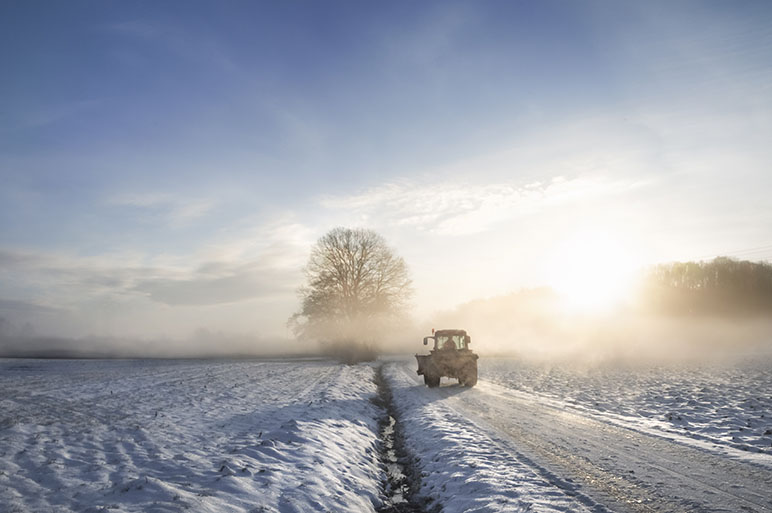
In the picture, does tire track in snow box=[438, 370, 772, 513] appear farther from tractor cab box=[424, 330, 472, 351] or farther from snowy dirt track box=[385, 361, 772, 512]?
tractor cab box=[424, 330, 472, 351]

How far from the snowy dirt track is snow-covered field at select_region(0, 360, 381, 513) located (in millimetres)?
1502

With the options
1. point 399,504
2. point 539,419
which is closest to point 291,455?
point 399,504

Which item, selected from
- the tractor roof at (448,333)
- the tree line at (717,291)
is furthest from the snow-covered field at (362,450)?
the tree line at (717,291)

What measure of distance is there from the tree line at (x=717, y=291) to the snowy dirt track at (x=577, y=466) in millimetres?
71301

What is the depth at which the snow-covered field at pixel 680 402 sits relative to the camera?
980 centimetres

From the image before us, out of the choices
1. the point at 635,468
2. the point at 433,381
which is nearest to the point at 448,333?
the point at 433,381

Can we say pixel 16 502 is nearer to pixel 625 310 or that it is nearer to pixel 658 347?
pixel 658 347

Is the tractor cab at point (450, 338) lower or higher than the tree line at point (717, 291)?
lower

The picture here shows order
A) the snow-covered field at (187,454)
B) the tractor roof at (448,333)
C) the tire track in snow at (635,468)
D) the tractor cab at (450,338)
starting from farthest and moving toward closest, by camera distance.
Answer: the tractor roof at (448,333)
the tractor cab at (450,338)
the snow-covered field at (187,454)
the tire track in snow at (635,468)

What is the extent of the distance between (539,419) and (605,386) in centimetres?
899

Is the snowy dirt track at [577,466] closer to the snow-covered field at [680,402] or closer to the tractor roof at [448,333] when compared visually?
the snow-covered field at [680,402]

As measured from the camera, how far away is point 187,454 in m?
8.30

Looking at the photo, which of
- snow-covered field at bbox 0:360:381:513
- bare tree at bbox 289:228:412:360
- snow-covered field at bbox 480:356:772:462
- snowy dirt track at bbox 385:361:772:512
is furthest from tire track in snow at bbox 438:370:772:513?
bare tree at bbox 289:228:412:360

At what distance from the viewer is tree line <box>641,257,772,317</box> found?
217 ft
